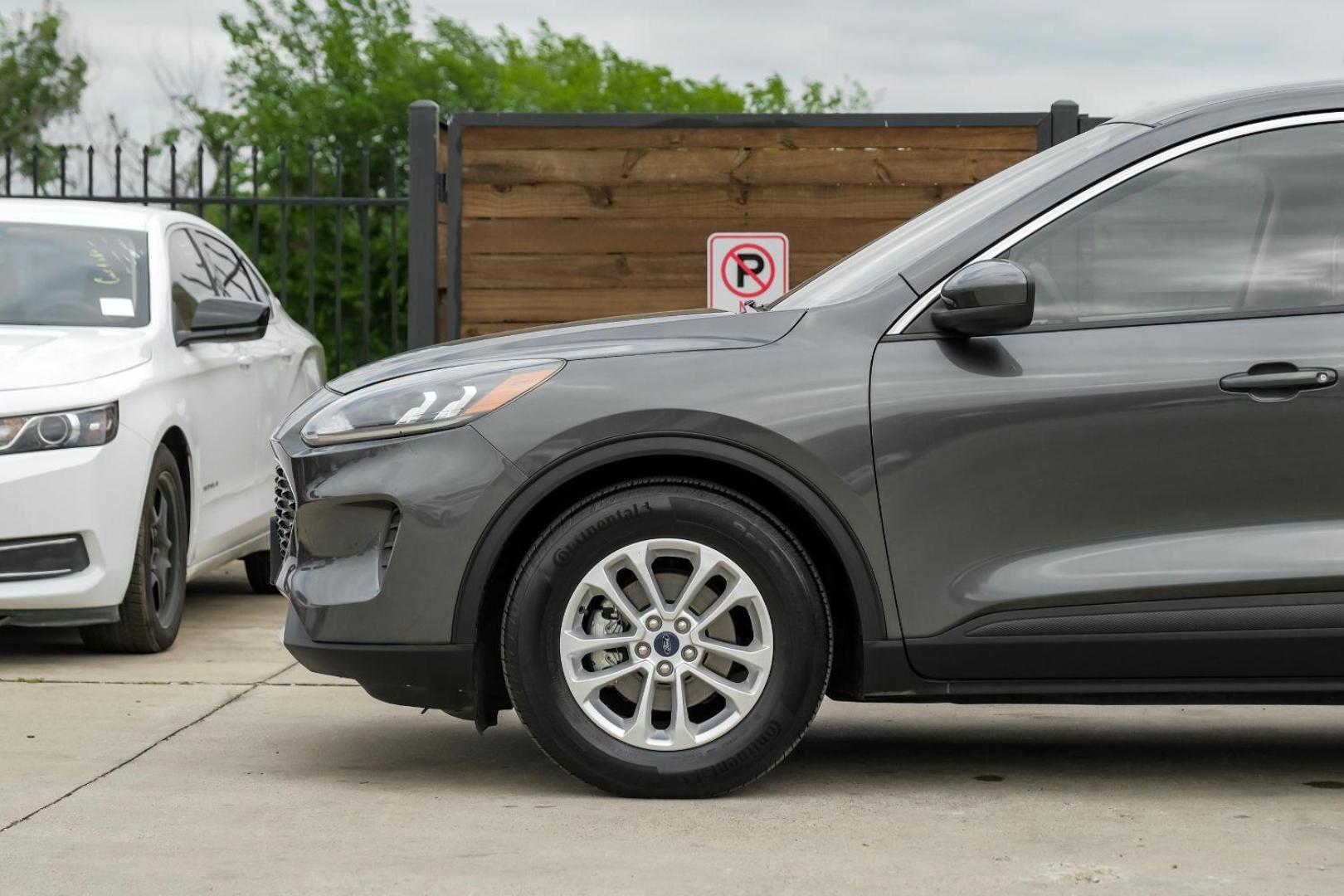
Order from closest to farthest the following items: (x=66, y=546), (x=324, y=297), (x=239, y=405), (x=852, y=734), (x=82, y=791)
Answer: (x=82, y=791), (x=852, y=734), (x=66, y=546), (x=239, y=405), (x=324, y=297)

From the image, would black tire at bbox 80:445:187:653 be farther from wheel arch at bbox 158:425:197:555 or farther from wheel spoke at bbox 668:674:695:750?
wheel spoke at bbox 668:674:695:750

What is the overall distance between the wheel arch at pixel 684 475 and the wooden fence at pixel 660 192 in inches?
184

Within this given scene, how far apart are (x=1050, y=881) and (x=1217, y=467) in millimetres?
1165

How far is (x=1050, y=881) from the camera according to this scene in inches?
150

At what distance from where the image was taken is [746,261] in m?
9.22

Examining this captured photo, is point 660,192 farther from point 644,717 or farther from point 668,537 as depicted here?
point 644,717

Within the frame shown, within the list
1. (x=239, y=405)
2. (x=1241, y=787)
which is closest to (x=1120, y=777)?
(x=1241, y=787)

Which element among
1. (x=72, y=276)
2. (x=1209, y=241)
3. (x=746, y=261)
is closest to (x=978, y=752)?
(x=1209, y=241)

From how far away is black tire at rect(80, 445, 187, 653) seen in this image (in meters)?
6.79

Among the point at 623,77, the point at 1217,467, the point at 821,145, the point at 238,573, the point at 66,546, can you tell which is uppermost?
the point at 623,77

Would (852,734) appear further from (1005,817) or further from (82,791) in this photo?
(82,791)

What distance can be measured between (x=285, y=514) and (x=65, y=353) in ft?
6.73

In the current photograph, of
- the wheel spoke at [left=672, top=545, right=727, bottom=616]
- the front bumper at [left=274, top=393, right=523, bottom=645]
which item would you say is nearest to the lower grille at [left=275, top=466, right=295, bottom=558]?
the front bumper at [left=274, top=393, right=523, bottom=645]

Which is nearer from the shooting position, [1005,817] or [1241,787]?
[1005,817]
